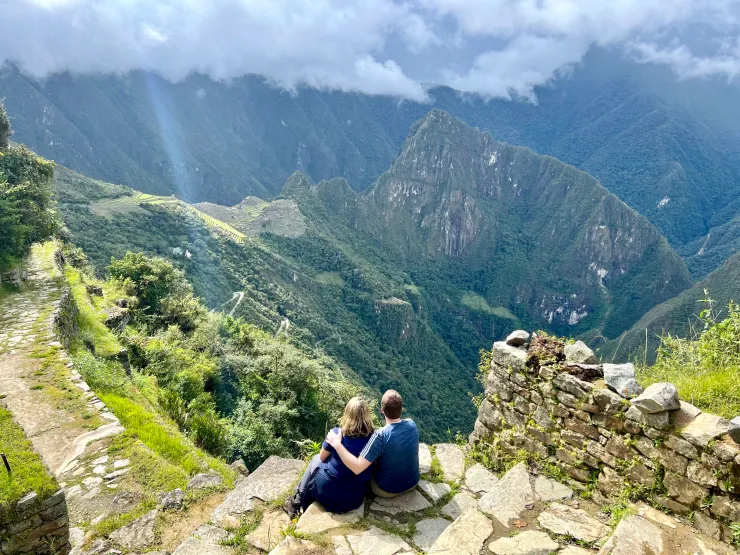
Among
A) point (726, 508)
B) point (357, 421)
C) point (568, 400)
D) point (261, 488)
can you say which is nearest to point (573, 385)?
point (568, 400)

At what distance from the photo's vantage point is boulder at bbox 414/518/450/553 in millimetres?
3960

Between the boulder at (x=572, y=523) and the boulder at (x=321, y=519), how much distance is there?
184 cm

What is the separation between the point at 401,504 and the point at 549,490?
168 centimetres

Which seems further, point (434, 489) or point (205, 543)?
point (434, 489)

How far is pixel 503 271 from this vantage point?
7480 inches

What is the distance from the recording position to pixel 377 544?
12.7 feet

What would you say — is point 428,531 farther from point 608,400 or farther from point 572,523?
point 608,400

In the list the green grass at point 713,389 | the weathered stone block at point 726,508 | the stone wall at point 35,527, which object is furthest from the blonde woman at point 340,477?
the green grass at point 713,389

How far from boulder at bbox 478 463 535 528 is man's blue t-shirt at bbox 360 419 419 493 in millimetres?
830

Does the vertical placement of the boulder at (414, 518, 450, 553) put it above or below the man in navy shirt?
below

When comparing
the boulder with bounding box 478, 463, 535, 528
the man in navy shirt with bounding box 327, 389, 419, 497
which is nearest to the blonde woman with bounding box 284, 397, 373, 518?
the man in navy shirt with bounding box 327, 389, 419, 497

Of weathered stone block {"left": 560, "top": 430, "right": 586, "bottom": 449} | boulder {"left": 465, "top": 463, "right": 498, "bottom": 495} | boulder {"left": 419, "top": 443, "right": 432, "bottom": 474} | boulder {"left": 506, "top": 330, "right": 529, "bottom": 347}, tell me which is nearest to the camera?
weathered stone block {"left": 560, "top": 430, "right": 586, "bottom": 449}

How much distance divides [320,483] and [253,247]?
307ft

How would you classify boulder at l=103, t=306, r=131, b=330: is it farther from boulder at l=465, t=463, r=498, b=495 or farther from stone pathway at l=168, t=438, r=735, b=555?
boulder at l=465, t=463, r=498, b=495
